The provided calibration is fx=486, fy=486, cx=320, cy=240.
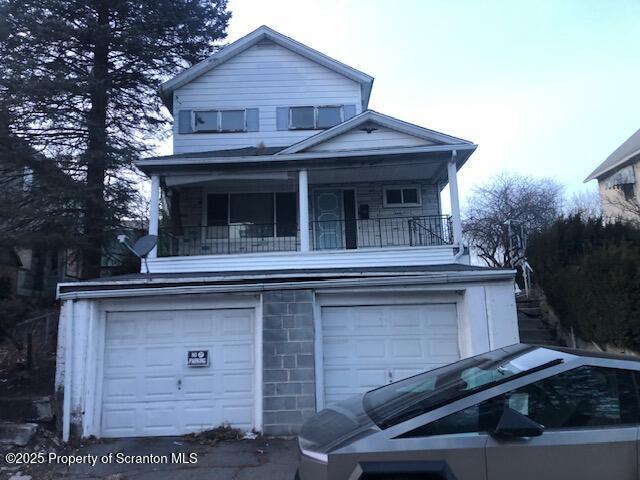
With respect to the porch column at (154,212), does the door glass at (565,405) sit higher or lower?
lower

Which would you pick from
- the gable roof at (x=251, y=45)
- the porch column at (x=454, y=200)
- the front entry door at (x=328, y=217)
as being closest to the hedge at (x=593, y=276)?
the porch column at (x=454, y=200)

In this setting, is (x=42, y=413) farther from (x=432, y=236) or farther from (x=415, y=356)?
(x=432, y=236)

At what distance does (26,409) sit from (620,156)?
25.9 m

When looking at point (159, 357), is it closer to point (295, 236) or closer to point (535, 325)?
point (295, 236)

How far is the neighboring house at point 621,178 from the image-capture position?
2179 centimetres

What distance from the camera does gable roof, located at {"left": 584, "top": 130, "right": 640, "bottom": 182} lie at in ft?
73.5

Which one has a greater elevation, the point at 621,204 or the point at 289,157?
the point at 621,204

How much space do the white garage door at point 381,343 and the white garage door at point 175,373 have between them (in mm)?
1479

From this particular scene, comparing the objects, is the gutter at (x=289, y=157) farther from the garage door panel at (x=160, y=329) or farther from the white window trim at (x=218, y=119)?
the garage door panel at (x=160, y=329)

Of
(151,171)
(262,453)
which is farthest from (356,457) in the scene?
(151,171)

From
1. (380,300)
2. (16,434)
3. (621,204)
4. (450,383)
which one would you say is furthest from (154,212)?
(621,204)

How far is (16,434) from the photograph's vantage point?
738 centimetres

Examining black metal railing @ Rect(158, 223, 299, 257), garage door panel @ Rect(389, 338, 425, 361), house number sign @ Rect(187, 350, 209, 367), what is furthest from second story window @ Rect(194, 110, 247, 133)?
garage door panel @ Rect(389, 338, 425, 361)

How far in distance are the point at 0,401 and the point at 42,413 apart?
26.9 inches
